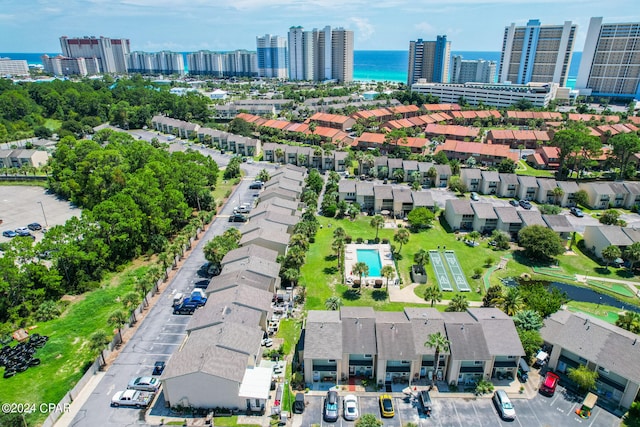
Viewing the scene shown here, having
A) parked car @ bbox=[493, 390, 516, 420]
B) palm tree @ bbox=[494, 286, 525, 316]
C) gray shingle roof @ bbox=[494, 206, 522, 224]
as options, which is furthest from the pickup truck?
gray shingle roof @ bbox=[494, 206, 522, 224]

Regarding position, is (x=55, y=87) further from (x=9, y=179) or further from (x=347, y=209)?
(x=347, y=209)

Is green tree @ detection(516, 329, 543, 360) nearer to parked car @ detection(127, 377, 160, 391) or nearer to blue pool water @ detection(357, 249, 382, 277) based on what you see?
blue pool water @ detection(357, 249, 382, 277)

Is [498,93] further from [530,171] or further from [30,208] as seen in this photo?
[30,208]

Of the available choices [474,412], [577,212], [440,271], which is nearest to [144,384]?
[474,412]

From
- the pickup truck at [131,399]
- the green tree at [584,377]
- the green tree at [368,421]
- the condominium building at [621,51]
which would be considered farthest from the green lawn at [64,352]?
the condominium building at [621,51]

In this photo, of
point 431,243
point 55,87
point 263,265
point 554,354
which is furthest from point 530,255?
point 55,87

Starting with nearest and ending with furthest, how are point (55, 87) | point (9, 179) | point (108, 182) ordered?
point (108, 182), point (9, 179), point (55, 87)

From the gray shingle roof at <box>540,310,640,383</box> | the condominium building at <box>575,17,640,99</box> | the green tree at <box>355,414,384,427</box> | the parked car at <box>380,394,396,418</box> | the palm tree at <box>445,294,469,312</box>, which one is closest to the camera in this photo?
the green tree at <box>355,414,384,427</box>
